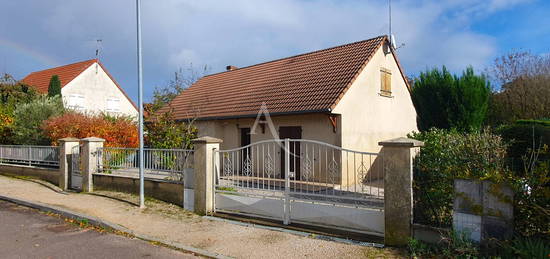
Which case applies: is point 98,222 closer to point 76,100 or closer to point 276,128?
point 276,128

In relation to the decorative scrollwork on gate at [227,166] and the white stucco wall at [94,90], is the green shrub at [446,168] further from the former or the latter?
the white stucco wall at [94,90]

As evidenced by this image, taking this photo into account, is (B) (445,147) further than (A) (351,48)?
No

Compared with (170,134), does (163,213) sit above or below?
below

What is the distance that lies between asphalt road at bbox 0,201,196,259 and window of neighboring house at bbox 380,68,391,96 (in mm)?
11507

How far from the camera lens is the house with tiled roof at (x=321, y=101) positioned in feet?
41.6

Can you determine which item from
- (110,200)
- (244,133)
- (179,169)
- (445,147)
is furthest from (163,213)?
(244,133)

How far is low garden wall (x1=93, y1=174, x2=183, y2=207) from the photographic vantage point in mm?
8742

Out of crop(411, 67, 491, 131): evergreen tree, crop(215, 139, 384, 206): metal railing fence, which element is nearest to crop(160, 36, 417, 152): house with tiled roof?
crop(411, 67, 491, 131): evergreen tree

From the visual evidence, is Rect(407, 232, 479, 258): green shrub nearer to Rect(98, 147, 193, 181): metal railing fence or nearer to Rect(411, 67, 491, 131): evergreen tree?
Rect(98, 147, 193, 181): metal railing fence

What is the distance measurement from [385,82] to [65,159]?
39.7 feet

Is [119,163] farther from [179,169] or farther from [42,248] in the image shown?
[42,248]

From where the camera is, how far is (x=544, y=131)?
8070 mm

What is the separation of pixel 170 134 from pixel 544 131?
29.7 ft

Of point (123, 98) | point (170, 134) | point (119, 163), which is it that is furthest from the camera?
point (123, 98)
